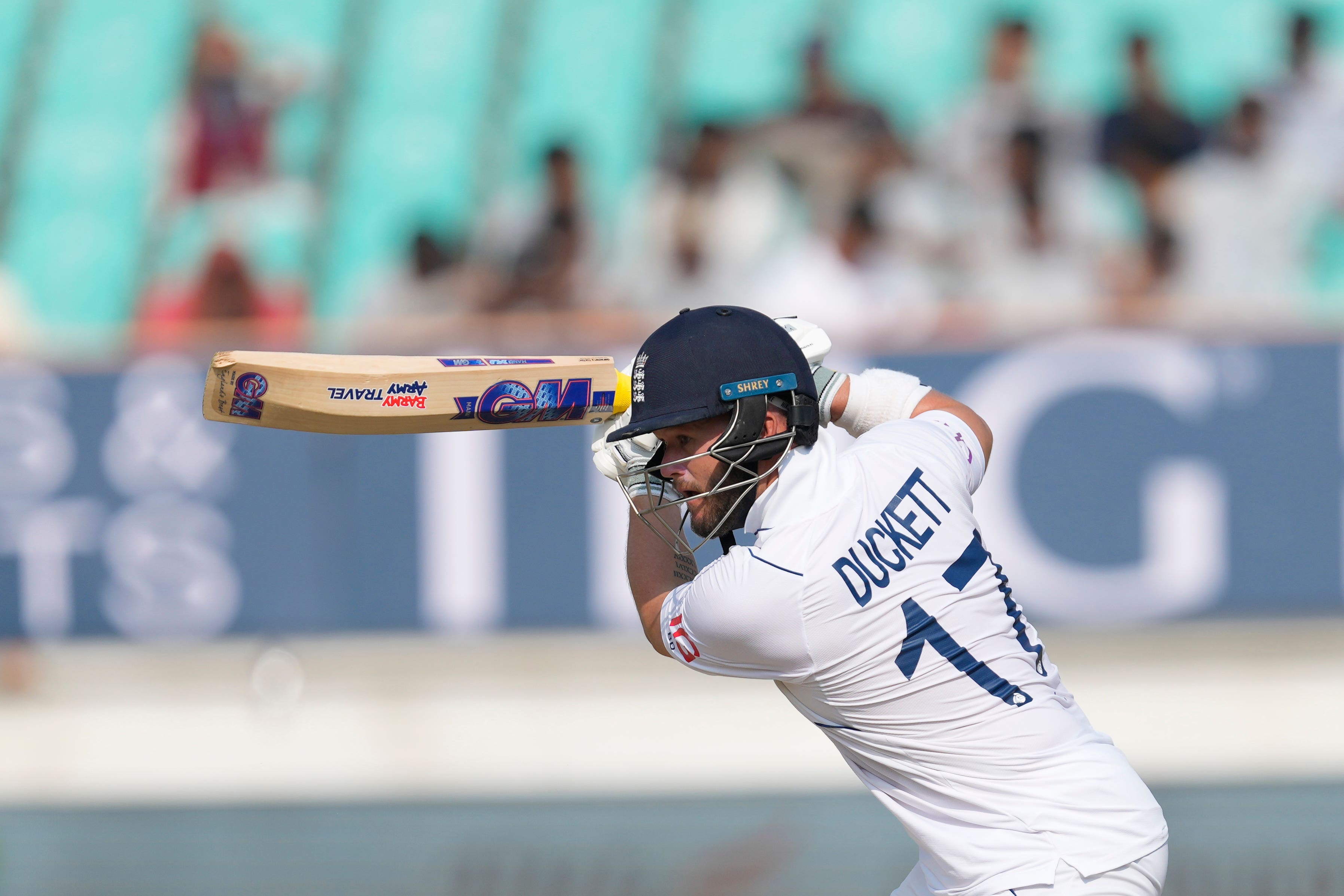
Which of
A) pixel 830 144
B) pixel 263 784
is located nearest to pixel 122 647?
pixel 263 784

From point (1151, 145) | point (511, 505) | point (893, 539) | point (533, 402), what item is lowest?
point (511, 505)

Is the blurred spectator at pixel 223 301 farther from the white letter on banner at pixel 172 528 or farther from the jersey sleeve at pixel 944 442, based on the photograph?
the jersey sleeve at pixel 944 442

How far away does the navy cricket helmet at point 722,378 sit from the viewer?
2.32 meters

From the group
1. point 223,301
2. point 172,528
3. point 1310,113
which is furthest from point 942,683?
point 223,301

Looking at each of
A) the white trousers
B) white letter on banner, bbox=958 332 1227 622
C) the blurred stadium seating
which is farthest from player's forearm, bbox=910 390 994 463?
the blurred stadium seating

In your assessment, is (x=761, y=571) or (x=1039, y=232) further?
(x=1039, y=232)

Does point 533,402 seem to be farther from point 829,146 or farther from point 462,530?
point 829,146

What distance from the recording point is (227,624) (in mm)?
6875

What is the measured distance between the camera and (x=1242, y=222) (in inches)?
289

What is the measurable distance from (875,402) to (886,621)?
1.82ft

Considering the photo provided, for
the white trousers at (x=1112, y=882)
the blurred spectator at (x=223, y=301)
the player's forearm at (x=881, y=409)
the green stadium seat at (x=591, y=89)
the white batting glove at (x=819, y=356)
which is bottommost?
the white trousers at (x=1112, y=882)

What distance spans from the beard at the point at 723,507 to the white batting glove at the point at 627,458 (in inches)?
3.4

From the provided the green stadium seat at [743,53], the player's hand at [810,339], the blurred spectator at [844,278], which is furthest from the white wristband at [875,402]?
the green stadium seat at [743,53]

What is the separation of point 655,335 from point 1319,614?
4.98 meters
